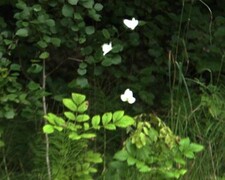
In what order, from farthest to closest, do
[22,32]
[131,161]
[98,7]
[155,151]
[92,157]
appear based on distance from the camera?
1. [98,7]
2. [22,32]
3. [92,157]
4. [155,151]
5. [131,161]

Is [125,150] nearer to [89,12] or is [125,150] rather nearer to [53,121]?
[53,121]

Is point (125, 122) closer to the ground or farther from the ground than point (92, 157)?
farther from the ground

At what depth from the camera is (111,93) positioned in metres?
4.51

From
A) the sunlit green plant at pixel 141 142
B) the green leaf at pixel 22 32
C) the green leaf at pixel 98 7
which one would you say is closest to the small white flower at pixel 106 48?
the green leaf at pixel 98 7

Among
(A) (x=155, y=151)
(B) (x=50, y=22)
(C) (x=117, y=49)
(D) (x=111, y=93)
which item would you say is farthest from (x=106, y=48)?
(D) (x=111, y=93)

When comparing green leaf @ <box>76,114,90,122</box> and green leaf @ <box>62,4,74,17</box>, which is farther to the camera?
green leaf @ <box>62,4,74,17</box>

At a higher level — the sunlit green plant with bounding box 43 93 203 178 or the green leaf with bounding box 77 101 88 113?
the green leaf with bounding box 77 101 88 113

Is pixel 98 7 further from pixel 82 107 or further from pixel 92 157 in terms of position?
pixel 92 157

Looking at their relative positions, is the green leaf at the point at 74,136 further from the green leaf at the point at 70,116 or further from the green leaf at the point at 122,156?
Result: the green leaf at the point at 122,156

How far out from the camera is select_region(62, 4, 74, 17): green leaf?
3541 millimetres

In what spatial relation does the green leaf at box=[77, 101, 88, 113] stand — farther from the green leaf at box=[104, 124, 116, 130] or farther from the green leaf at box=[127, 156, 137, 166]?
the green leaf at box=[127, 156, 137, 166]

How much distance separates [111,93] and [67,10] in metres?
1.09

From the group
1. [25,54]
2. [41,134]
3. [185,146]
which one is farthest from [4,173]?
[185,146]

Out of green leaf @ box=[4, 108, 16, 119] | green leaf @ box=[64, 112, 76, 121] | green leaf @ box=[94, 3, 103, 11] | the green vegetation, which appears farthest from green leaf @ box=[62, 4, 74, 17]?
green leaf @ box=[64, 112, 76, 121]
